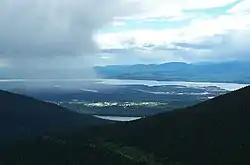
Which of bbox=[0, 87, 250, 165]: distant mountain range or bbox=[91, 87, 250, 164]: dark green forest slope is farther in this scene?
bbox=[0, 87, 250, 165]: distant mountain range

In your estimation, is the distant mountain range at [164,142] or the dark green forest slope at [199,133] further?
the distant mountain range at [164,142]

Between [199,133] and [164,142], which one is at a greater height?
[199,133]

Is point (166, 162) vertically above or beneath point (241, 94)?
beneath

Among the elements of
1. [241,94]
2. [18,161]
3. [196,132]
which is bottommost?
[18,161]

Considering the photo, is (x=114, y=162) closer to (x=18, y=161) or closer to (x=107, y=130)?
(x=18, y=161)

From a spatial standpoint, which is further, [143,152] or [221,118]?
[221,118]

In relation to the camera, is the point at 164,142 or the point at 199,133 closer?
the point at 199,133

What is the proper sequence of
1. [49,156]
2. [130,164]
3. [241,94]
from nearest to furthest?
[130,164]
[49,156]
[241,94]

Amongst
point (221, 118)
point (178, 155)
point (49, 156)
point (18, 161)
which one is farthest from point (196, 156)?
point (18, 161)
